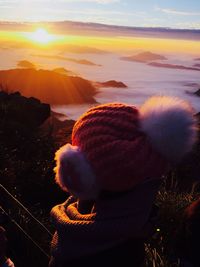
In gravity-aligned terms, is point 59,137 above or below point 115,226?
below

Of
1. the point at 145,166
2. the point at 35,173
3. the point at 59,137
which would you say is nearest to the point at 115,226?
the point at 145,166

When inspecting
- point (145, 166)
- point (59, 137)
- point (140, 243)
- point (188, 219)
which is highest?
point (145, 166)

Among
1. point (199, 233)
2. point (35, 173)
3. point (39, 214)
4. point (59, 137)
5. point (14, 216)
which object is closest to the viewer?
point (199, 233)

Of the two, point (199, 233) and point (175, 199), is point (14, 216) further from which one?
point (199, 233)

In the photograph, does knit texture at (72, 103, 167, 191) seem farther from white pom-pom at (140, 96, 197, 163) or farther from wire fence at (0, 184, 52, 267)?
wire fence at (0, 184, 52, 267)

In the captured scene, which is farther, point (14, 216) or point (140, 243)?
point (14, 216)

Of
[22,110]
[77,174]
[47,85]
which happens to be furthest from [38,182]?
[47,85]

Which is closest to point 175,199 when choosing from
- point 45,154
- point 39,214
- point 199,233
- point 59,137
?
point 39,214

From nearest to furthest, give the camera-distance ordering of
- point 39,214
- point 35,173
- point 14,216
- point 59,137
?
1. point 14,216
2. point 39,214
3. point 35,173
4. point 59,137
